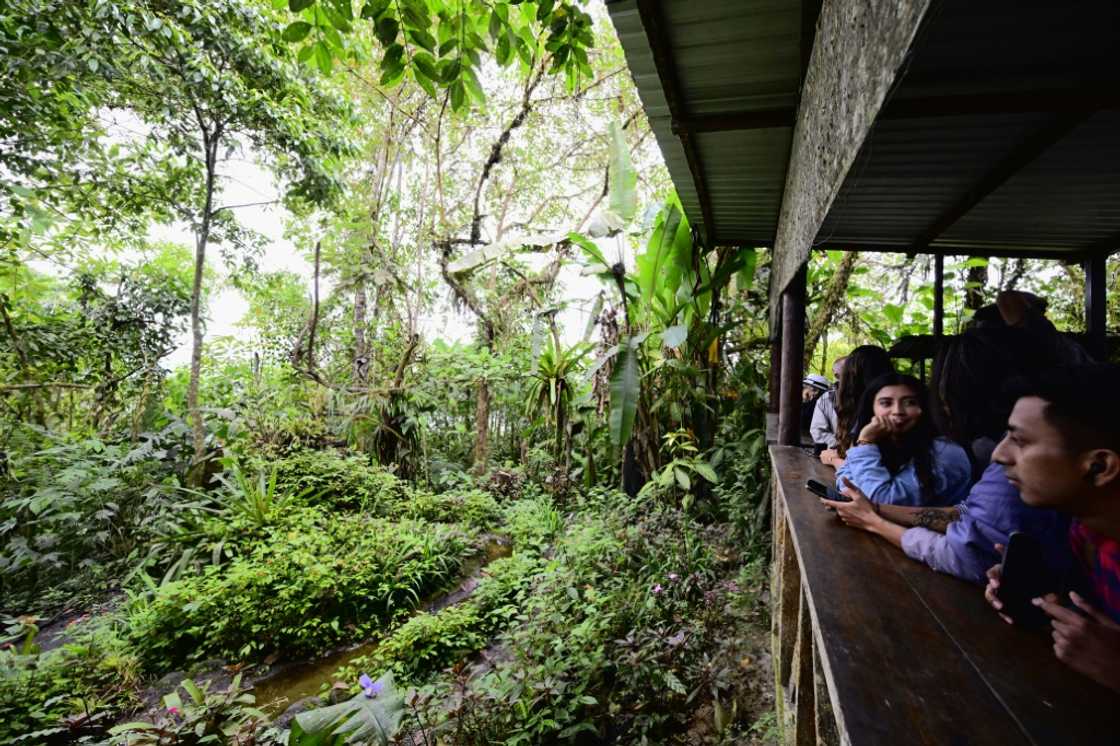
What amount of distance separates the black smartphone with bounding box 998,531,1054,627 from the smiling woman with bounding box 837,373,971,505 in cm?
72

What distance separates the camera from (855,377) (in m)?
2.52

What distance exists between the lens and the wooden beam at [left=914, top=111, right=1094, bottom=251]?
1.90 meters

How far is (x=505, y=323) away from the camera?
8375 millimetres

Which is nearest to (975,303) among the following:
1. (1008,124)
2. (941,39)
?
(1008,124)


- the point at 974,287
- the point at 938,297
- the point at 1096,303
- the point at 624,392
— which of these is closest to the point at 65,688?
the point at 624,392

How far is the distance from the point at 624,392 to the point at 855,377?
229 centimetres

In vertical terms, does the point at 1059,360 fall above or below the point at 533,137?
below

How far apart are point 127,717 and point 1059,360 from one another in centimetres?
557

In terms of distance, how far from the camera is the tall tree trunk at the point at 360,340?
7020 mm

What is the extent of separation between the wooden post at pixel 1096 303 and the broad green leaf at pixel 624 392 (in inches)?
123

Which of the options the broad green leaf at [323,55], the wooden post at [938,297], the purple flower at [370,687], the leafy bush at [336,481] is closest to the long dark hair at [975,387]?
the wooden post at [938,297]

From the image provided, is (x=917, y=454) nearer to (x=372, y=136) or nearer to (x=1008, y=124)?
(x=1008, y=124)

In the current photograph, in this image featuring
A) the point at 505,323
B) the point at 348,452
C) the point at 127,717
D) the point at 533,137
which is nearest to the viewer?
the point at 127,717

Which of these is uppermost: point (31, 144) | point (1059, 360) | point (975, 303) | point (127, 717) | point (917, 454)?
point (31, 144)
